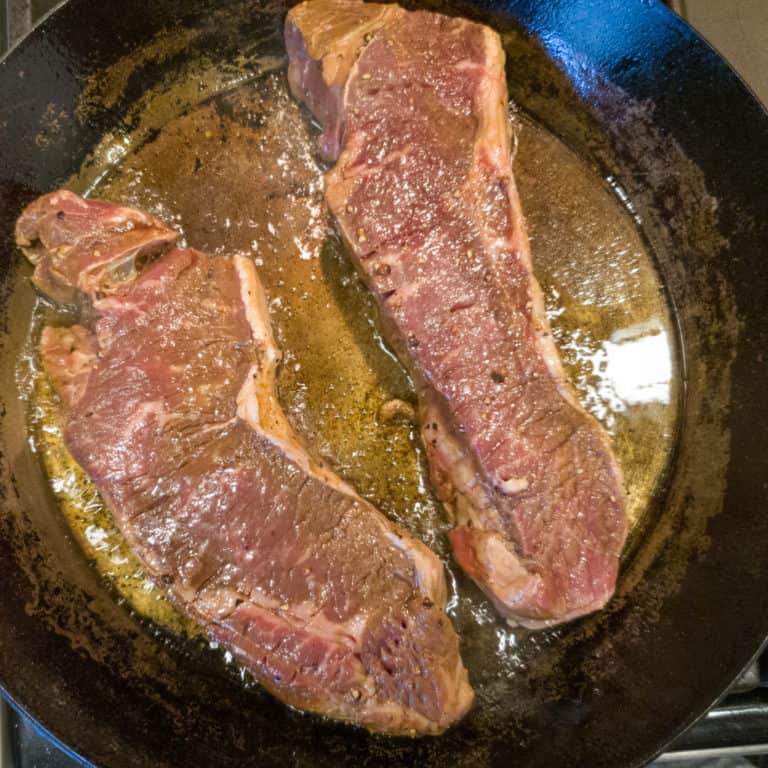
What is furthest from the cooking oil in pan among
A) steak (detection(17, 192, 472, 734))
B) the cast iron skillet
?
steak (detection(17, 192, 472, 734))

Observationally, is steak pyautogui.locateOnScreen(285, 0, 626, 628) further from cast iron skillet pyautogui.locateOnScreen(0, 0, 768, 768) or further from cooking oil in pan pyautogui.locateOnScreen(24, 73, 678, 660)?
cast iron skillet pyautogui.locateOnScreen(0, 0, 768, 768)

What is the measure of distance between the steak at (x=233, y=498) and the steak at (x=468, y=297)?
28 cm

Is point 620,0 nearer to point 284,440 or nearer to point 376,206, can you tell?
point 376,206

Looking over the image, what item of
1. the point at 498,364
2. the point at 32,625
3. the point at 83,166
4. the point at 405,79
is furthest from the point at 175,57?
the point at 32,625

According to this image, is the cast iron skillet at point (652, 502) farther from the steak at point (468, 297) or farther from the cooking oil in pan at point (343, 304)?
the steak at point (468, 297)

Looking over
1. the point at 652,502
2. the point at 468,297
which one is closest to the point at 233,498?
the point at 468,297

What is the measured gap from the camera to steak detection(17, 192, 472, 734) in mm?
1745

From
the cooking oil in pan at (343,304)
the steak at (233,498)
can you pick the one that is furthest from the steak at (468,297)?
the steak at (233,498)

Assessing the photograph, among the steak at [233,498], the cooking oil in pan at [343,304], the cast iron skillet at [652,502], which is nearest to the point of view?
the steak at [233,498]

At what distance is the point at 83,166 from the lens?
2.17 m

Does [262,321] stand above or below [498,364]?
above

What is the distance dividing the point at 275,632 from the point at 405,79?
5.64 ft

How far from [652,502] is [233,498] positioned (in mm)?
1406

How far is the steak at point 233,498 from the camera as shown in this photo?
1.75 m
